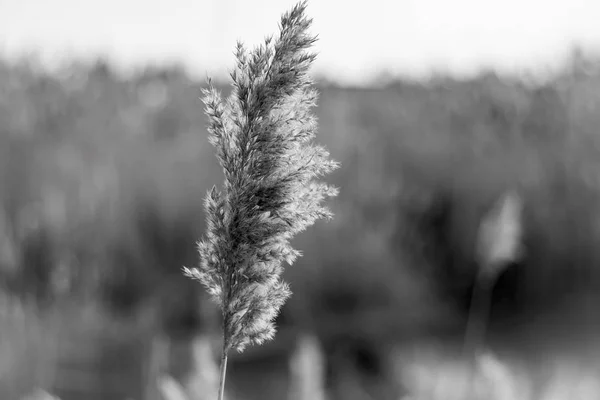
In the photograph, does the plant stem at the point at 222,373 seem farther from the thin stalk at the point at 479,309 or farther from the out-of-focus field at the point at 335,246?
the thin stalk at the point at 479,309

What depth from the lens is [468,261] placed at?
5133 mm

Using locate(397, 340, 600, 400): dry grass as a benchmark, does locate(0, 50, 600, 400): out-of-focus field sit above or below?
above

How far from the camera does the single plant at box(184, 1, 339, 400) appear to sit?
101cm

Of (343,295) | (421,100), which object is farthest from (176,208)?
(421,100)

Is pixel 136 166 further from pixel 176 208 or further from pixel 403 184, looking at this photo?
pixel 403 184

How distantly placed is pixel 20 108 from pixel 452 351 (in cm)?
362

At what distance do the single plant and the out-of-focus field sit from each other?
104 inches

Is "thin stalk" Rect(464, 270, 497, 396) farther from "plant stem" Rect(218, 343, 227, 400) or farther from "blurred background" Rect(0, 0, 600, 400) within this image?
"plant stem" Rect(218, 343, 227, 400)

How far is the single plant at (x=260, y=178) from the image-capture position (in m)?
1.01

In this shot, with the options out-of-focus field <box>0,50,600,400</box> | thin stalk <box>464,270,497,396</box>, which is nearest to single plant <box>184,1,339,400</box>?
out-of-focus field <box>0,50,600,400</box>

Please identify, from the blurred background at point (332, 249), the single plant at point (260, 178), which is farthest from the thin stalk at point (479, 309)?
the single plant at point (260, 178)

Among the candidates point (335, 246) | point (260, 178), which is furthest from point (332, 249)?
point (260, 178)

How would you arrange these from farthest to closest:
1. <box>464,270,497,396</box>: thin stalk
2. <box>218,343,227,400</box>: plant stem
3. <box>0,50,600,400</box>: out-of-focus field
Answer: <box>464,270,497,396</box>: thin stalk, <box>0,50,600,400</box>: out-of-focus field, <box>218,343,227,400</box>: plant stem

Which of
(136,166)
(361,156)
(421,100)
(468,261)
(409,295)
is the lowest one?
(409,295)
